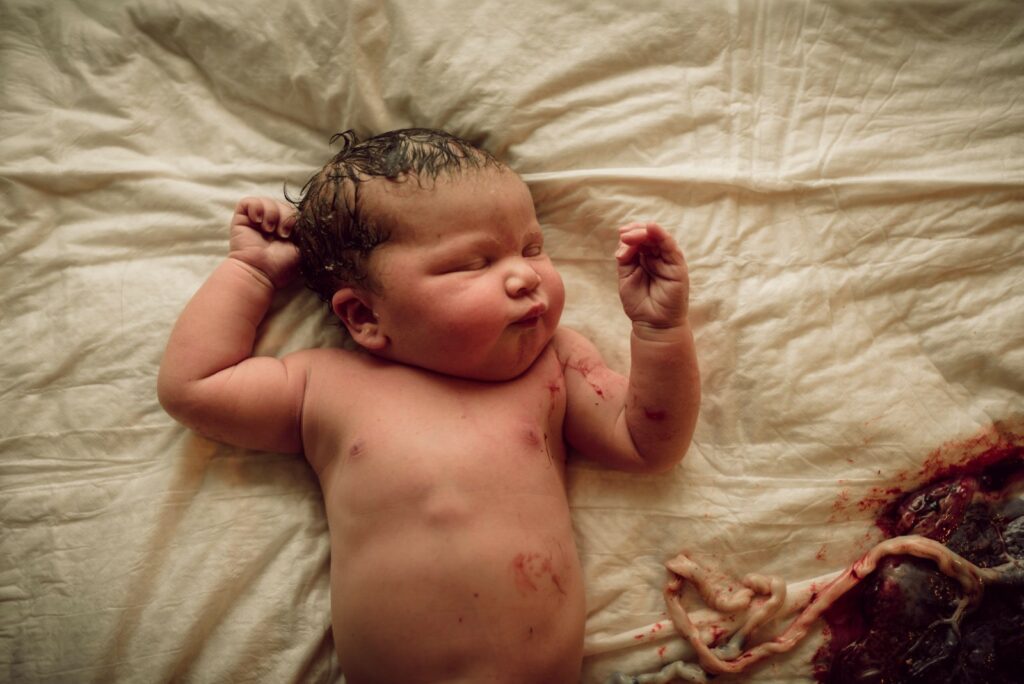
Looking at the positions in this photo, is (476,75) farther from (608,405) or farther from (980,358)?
(980,358)

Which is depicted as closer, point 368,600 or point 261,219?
point 368,600

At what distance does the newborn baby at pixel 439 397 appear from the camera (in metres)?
1.13

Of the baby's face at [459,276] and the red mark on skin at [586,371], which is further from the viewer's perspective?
the red mark on skin at [586,371]

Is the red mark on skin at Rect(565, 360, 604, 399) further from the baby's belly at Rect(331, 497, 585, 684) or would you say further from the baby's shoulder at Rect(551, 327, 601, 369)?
the baby's belly at Rect(331, 497, 585, 684)

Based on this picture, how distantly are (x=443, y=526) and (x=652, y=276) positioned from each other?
0.47 m

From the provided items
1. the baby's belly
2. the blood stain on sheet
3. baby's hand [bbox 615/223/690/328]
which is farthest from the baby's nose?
the blood stain on sheet

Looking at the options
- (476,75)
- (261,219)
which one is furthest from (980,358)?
(261,219)

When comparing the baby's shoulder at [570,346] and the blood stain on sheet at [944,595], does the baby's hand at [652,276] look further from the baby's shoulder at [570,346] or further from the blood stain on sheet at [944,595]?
the blood stain on sheet at [944,595]

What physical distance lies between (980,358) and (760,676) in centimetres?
63

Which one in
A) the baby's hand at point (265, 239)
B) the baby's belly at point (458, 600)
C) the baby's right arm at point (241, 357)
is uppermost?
the baby's hand at point (265, 239)

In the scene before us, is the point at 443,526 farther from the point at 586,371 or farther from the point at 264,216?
the point at 264,216

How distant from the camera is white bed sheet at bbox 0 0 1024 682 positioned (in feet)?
4.23

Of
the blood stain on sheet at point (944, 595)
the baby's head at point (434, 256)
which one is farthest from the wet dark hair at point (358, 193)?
the blood stain on sheet at point (944, 595)

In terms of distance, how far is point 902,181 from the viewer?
1313 millimetres
